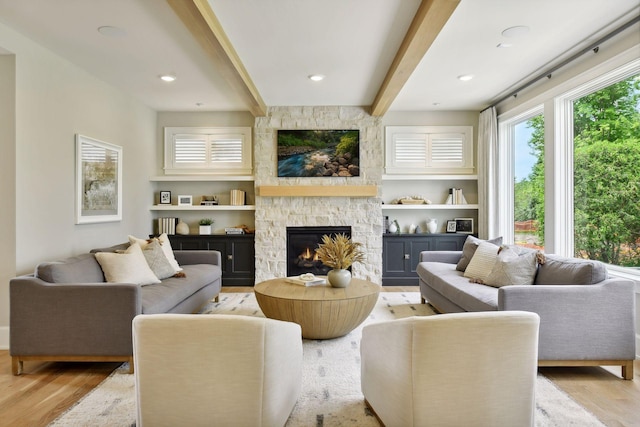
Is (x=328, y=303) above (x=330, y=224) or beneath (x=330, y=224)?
beneath

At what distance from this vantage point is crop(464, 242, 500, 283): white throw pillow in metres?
3.75

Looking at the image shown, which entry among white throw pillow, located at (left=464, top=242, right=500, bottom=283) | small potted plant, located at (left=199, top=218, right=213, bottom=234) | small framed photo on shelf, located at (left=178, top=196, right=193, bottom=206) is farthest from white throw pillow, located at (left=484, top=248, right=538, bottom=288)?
small framed photo on shelf, located at (left=178, top=196, right=193, bottom=206)

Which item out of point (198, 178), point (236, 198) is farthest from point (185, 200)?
point (236, 198)

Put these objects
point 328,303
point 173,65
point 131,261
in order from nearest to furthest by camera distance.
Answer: point 328,303 < point 131,261 < point 173,65

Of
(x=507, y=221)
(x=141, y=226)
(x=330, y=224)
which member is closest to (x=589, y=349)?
(x=507, y=221)

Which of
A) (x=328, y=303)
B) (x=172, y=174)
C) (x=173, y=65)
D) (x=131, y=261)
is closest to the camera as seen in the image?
(x=328, y=303)

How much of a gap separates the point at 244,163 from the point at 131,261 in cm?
285

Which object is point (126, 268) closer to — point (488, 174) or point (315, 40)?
point (315, 40)

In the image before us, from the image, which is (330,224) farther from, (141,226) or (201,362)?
(201,362)

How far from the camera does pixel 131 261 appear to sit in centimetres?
351

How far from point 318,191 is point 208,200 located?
5.75ft

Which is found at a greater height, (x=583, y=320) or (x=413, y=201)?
(x=413, y=201)

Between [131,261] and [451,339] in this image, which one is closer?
[451,339]

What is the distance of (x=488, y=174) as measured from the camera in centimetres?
556
